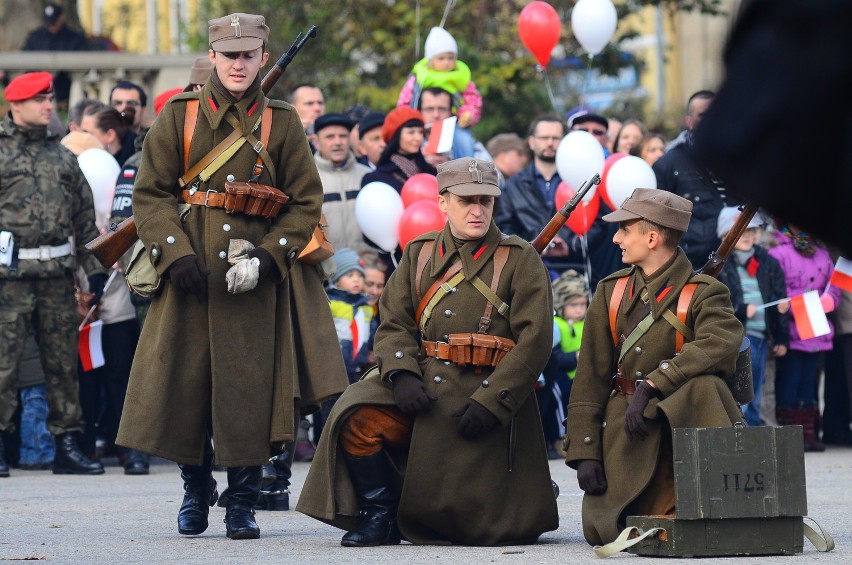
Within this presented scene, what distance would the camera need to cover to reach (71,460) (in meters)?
10.4

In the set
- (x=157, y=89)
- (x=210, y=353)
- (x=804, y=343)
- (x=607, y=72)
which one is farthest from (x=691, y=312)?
(x=607, y=72)

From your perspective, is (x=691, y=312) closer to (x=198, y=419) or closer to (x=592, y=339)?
(x=592, y=339)

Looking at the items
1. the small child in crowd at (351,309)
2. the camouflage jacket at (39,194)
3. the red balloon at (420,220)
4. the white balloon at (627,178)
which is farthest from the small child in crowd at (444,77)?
the camouflage jacket at (39,194)

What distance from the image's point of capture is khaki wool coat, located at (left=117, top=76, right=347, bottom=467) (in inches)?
279

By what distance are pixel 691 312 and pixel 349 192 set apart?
4976mm

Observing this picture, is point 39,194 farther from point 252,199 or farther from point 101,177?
point 252,199

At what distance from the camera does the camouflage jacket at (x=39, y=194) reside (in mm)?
10172

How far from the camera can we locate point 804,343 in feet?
41.0

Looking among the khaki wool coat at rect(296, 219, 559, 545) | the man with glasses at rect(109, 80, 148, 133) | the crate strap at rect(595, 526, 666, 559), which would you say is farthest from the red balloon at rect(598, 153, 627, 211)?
the crate strap at rect(595, 526, 666, 559)

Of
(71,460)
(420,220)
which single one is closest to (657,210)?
(420,220)

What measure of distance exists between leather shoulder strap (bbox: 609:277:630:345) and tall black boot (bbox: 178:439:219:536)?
175 cm

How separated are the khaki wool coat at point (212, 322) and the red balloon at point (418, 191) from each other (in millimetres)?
4190

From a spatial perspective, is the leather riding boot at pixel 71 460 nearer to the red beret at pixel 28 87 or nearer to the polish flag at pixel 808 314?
the red beret at pixel 28 87

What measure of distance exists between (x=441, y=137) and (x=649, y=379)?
5.37 metres
